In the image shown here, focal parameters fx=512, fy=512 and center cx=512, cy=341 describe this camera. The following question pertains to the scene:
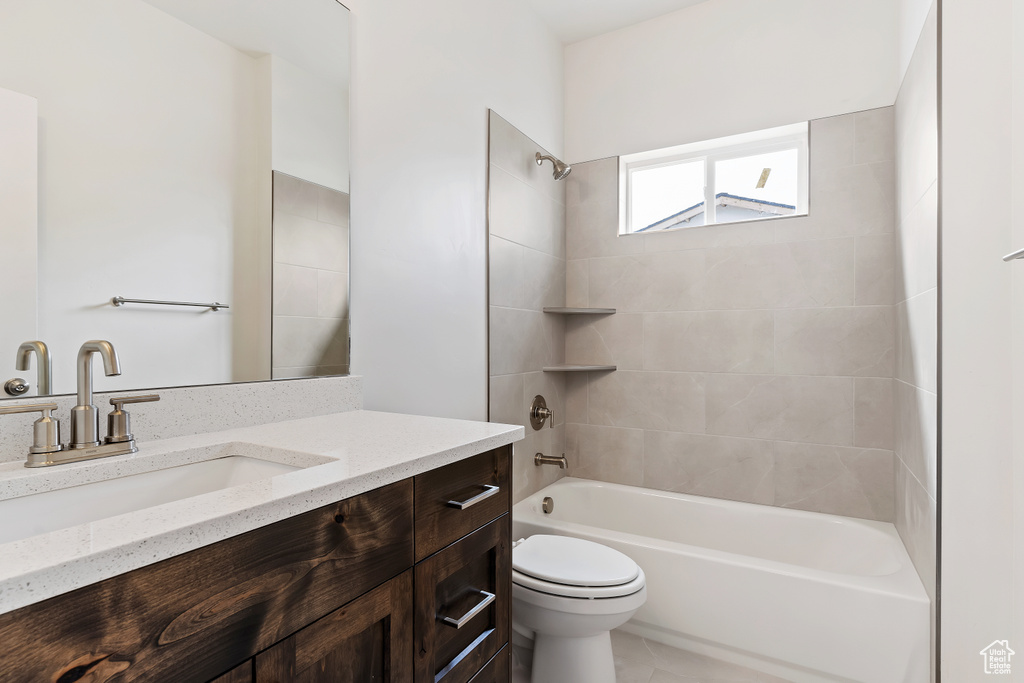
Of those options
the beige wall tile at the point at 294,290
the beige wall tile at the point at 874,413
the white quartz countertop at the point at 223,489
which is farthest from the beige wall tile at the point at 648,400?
the beige wall tile at the point at 294,290

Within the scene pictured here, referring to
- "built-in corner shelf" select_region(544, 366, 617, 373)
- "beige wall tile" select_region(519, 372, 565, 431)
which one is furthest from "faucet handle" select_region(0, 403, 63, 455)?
"built-in corner shelf" select_region(544, 366, 617, 373)

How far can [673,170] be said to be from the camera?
104 inches

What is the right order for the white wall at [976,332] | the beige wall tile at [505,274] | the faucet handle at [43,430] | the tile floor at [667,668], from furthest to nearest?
the beige wall tile at [505,274] → the tile floor at [667,668] → the white wall at [976,332] → the faucet handle at [43,430]

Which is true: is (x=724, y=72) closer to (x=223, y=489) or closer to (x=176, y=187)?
(x=176, y=187)

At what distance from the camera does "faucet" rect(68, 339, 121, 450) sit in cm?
81

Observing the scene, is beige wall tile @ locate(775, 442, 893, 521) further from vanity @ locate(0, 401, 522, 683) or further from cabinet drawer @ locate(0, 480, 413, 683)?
cabinet drawer @ locate(0, 480, 413, 683)

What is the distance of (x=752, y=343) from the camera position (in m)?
2.33

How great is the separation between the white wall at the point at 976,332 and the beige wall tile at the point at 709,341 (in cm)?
93

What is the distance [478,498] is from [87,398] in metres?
0.67

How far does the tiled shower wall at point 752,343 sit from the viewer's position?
2.12m

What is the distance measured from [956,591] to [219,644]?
1724 mm

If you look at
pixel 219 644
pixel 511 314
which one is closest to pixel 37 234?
pixel 219 644

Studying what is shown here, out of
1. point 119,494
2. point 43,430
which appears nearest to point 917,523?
point 119,494

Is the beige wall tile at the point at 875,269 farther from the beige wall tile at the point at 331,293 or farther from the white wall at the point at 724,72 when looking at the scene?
the beige wall tile at the point at 331,293
